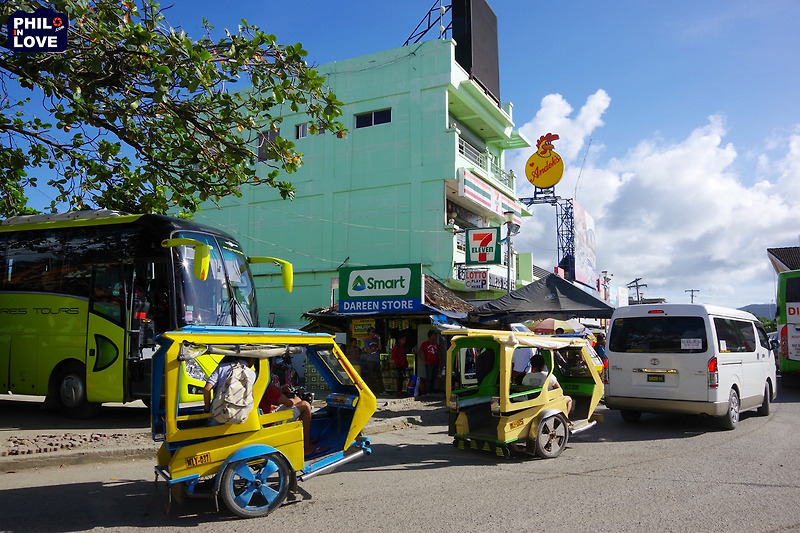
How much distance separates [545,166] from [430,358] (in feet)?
81.2

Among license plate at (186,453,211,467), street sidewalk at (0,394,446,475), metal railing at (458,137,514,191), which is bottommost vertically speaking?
→ street sidewalk at (0,394,446,475)

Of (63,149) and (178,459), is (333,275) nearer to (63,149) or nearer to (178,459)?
(63,149)

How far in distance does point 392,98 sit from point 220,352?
26409mm

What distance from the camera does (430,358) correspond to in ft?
48.0

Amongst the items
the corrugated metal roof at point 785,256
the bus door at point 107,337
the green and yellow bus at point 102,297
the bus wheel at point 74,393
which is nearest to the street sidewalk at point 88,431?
the bus wheel at point 74,393

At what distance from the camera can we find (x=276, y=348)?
5586 mm

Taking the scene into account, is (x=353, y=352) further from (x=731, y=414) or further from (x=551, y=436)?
(x=731, y=414)

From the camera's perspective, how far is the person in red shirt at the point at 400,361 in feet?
49.0

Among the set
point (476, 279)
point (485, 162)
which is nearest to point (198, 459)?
point (476, 279)

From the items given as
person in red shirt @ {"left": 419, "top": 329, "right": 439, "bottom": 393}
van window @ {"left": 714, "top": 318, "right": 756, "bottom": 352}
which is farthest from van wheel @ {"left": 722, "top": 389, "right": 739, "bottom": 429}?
person in red shirt @ {"left": 419, "top": 329, "right": 439, "bottom": 393}

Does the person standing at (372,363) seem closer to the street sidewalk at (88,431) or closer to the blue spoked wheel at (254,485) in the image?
the street sidewalk at (88,431)

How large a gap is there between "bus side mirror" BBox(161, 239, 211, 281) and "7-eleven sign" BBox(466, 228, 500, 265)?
59.2ft

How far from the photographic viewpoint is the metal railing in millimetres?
30763

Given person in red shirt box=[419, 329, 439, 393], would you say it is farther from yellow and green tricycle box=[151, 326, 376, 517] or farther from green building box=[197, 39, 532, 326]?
green building box=[197, 39, 532, 326]
